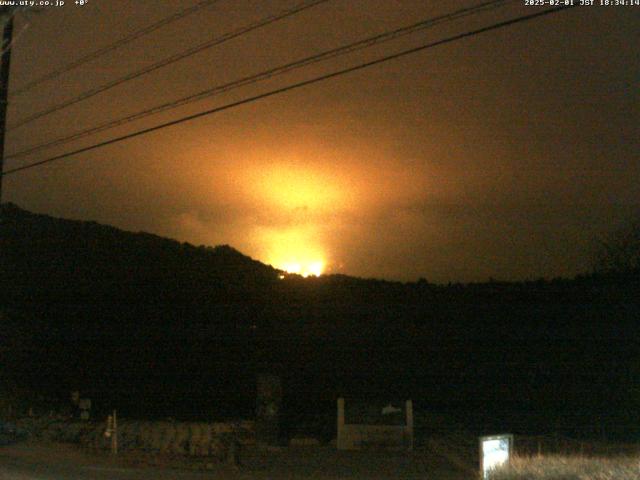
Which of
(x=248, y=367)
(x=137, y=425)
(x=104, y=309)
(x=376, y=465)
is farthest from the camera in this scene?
(x=104, y=309)

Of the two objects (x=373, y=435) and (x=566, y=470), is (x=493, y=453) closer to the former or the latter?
(x=566, y=470)

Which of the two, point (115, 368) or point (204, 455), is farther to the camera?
point (115, 368)

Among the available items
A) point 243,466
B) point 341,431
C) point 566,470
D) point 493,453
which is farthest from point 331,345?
point 566,470

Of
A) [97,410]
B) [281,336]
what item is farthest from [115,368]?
[281,336]

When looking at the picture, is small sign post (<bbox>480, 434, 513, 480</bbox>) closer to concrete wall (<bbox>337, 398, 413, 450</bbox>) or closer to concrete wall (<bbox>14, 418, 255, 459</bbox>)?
concrete wall (<bbox>14, 418, 255, 459</bbox>)

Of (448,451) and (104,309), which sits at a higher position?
(104,309)

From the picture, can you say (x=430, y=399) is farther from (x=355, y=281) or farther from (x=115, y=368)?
(x=115, y=368)
